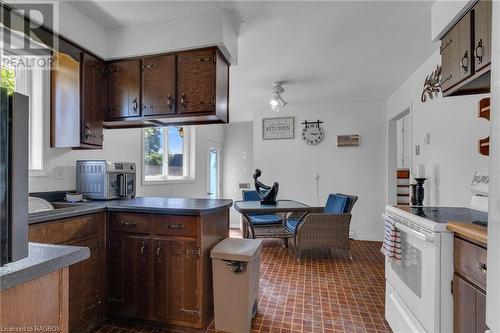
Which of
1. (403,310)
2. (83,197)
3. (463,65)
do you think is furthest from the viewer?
(83,197)

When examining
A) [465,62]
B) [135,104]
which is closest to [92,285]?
[135,104]

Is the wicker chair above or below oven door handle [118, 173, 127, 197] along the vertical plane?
below

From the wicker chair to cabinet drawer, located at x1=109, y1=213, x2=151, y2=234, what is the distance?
2.12 metres

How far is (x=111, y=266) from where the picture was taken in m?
2.02

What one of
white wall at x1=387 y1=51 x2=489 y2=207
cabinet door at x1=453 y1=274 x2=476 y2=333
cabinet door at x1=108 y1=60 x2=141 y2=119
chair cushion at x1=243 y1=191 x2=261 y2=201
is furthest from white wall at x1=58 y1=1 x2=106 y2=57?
white wall at x1=387 y1=51 x2=489 y2=207

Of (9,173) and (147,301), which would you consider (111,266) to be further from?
(9,173)

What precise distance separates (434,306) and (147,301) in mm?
1876

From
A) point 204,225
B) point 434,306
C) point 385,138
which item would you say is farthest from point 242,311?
point 385,138

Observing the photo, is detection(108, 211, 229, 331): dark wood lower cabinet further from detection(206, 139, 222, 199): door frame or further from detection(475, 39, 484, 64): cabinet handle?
detection(206, 139, 222, 199): door frame

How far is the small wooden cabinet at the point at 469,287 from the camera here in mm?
1081

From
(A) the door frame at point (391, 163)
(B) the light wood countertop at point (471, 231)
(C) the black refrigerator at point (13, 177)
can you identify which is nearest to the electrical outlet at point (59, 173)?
(C) the black refrigerator at point (13, 177)

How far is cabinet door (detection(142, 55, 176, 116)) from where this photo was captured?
2279 mm

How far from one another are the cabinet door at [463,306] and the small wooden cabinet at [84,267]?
227cm

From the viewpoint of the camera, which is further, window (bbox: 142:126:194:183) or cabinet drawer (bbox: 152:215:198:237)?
window (bbox: 142:126:194:183)
